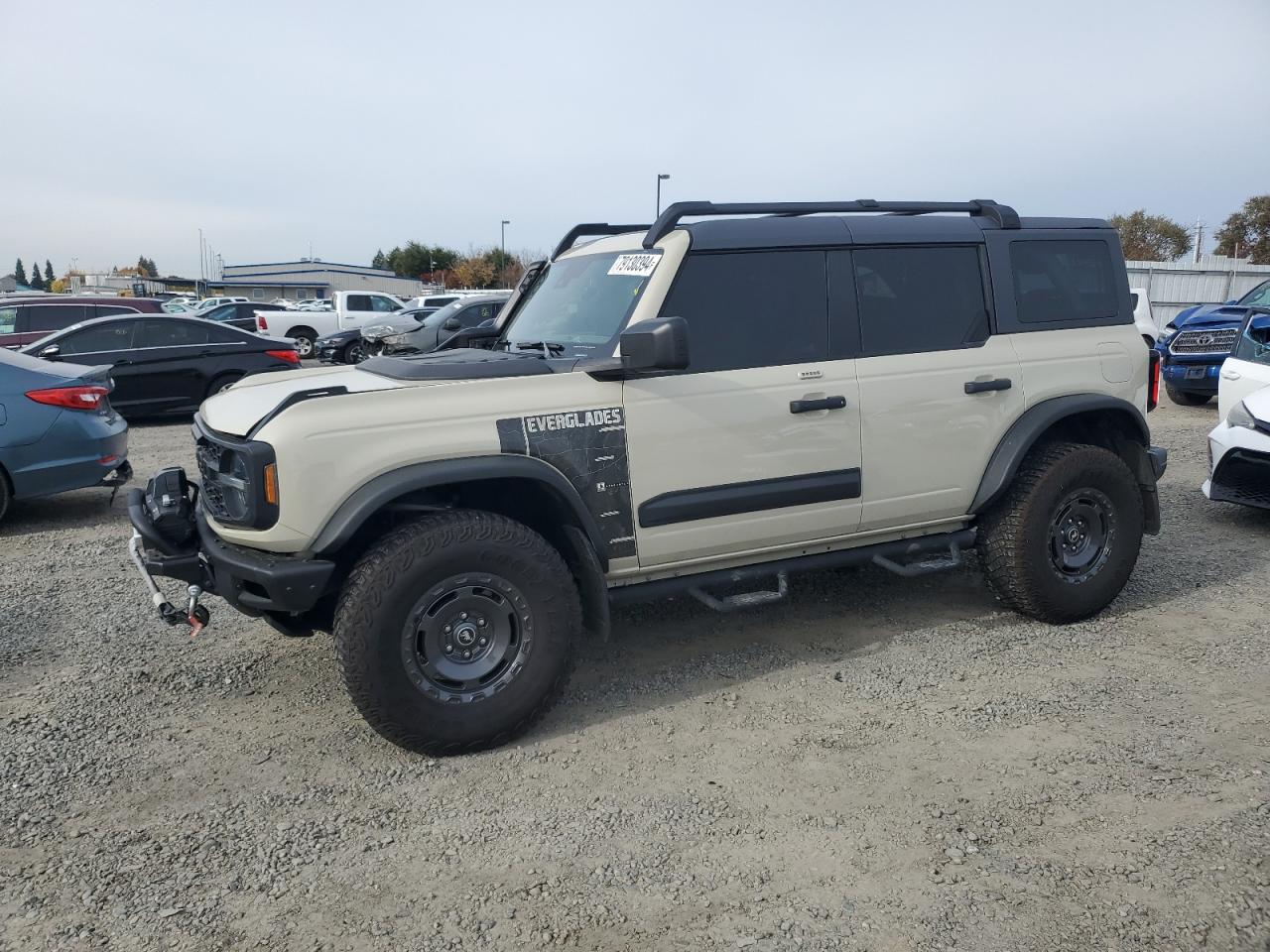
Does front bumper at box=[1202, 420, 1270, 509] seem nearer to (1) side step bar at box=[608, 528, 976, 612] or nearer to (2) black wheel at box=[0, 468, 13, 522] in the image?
(1) side step bar at box=[608, 528, 976, 612]

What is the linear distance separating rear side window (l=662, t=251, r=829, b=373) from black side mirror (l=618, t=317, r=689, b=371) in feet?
1.26

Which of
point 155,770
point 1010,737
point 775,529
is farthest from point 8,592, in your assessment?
point 1010,737

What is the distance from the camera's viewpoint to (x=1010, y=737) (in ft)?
12.8

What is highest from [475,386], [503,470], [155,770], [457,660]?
[475,386]

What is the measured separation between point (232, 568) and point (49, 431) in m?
4.45

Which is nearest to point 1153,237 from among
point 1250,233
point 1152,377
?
point 1250,233

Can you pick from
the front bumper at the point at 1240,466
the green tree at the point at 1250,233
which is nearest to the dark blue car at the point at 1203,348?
the front bumper at the point at 1240,466

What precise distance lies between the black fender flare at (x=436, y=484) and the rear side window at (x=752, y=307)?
0.81 m

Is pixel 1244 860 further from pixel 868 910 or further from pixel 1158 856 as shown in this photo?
pixel 868 910

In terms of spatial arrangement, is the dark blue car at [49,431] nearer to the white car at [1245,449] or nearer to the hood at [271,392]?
the hood at [271,392]

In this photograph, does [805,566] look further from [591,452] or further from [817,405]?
[591,452]

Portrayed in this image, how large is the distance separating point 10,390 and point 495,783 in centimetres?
551

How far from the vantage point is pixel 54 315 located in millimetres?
14531

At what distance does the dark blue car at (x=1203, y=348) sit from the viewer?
12836mm
